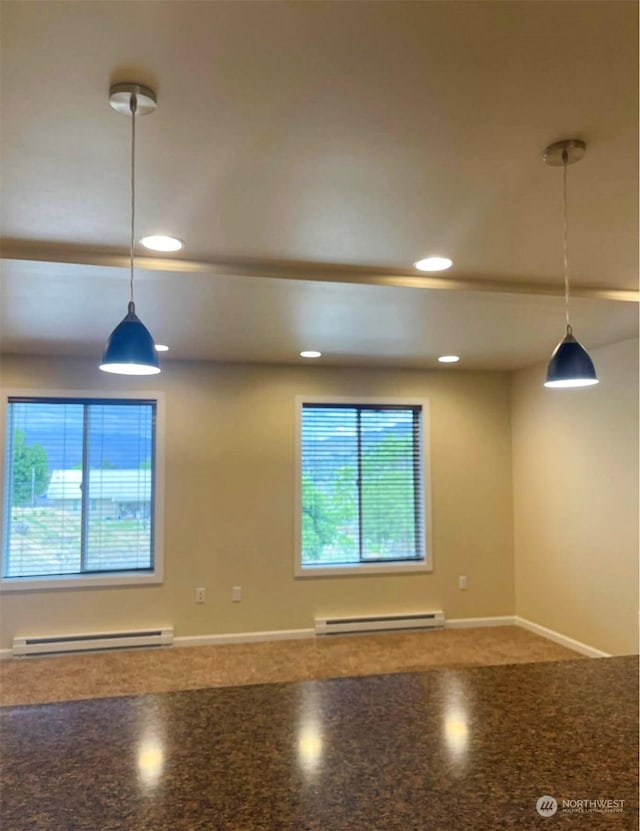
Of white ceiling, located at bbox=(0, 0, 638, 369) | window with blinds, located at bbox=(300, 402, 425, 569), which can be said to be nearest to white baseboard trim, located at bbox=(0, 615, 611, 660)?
window with blinds, located at bbox=(300, 402, 425, 569)

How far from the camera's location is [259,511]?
5.37 meters

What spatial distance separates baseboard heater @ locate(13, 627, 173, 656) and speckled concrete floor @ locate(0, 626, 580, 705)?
8 cm

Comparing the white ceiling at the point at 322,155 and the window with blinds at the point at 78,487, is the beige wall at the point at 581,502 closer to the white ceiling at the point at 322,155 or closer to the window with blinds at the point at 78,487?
the white ceiling at the point at 322,155

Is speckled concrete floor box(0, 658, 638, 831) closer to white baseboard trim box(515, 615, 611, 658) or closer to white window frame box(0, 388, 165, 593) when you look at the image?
white baseboard trim box(515, 615, 611, 658)

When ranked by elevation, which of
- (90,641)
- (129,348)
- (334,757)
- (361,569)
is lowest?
(90,641)

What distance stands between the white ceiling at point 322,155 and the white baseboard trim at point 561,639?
2814 millimetres

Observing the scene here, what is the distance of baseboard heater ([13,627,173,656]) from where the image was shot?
480 centimetres

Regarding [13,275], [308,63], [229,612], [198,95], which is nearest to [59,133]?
[198,95]

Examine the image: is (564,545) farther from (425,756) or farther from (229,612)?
(425,756)

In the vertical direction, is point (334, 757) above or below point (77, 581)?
above

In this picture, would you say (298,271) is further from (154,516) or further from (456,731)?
(154,516)

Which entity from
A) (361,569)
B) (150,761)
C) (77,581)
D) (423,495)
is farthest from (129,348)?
(423,495)

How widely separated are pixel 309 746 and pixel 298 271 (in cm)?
200

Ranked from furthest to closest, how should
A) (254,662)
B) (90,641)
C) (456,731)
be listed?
(90,641), (254,662), (456,731)
